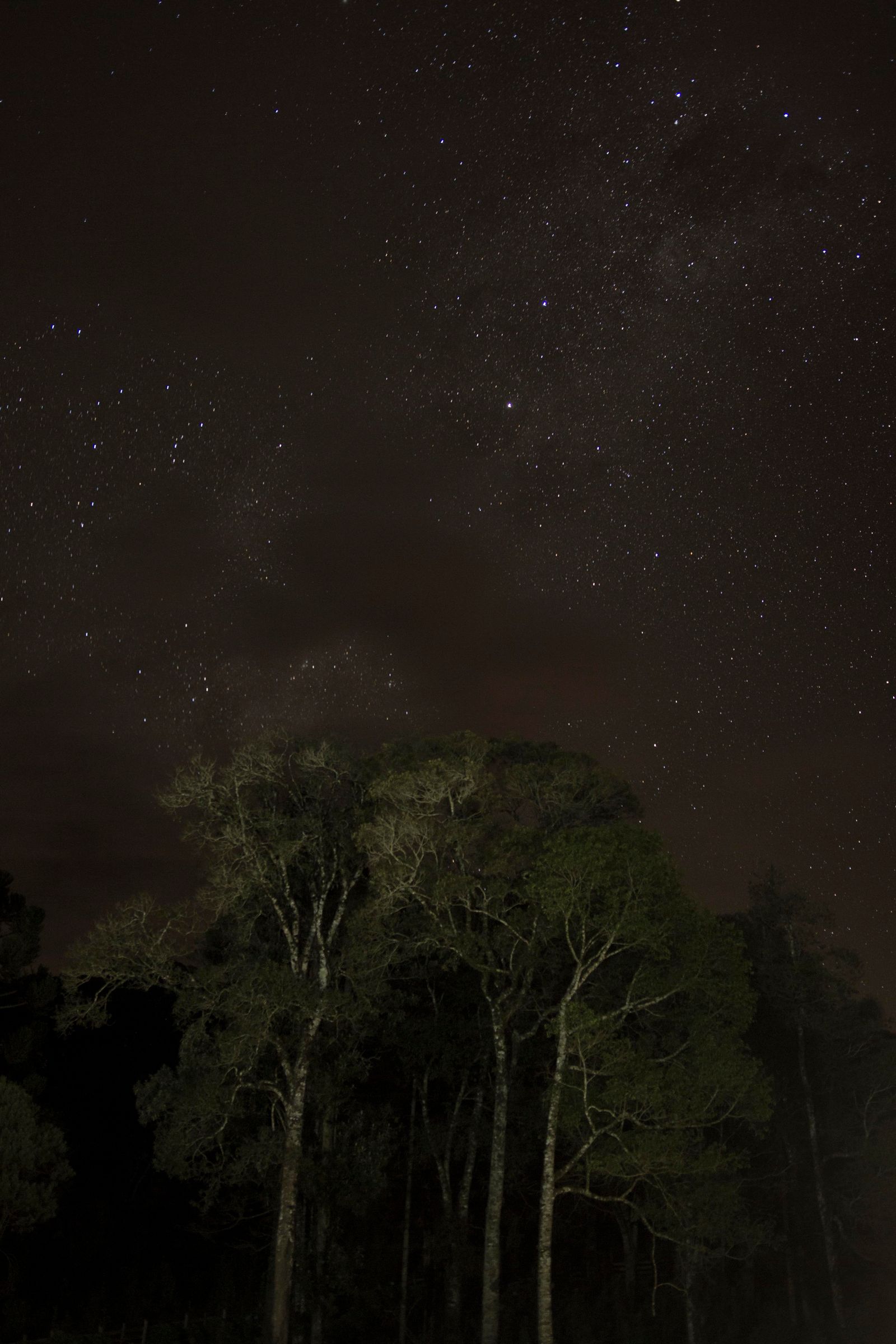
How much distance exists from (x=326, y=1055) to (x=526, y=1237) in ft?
44.0

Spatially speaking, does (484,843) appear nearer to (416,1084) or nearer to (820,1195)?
(416,1084)

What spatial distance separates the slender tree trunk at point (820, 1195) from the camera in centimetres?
3173

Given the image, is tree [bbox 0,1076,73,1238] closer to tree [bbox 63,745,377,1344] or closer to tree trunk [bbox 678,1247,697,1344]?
tree [bbox 63,745,377,1344]

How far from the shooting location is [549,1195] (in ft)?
67.8

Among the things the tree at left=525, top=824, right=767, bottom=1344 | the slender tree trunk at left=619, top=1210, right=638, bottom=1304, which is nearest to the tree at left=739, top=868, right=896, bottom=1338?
the slender tree trunk at left=619, top=1210, right=638, bottom=1304

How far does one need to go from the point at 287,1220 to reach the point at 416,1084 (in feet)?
22.3

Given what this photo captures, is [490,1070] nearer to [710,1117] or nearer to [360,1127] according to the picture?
[360,1127]

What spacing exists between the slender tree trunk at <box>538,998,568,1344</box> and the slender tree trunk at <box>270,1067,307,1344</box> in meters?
5.76

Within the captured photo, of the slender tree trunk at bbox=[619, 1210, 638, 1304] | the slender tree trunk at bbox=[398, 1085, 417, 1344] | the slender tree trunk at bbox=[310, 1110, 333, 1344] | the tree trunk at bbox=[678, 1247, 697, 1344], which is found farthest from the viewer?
the slender tree trunk at bbox=[619, 1210, 638, 1304]

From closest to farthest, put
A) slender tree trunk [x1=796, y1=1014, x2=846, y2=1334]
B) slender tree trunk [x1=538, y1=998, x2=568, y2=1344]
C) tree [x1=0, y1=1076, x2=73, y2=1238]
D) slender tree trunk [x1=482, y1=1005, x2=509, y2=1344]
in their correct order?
1. slender tree trunk [x1=538, y1=998, x2=568, y2=1344]
2. slender tree trunk [x1=482, y1=1005, x2=509, y2=1344]
3. tree [x1=0, y1=1076, x2=73, y2=1238]
4. slender tree trunk [x1=796, y1=1014, x2=846, y2=1334]

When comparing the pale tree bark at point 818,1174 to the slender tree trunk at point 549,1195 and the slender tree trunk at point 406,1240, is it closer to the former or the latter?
the slender tree trunk at point 406,1240

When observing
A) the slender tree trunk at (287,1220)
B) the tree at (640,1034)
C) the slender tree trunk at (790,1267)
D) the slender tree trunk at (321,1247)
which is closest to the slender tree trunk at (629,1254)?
the slender tree trunk at (790,1267)

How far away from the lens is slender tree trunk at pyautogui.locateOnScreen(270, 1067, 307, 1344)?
2170 cm

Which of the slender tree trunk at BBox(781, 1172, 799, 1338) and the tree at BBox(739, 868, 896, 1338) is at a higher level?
the tree at BBox(739, 868, 896, 1338)
